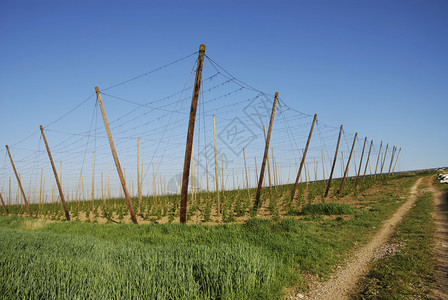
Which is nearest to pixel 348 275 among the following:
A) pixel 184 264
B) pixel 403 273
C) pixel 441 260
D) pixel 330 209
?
pixel 403 273

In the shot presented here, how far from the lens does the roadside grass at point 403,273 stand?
4.64m

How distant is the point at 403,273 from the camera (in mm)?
5391

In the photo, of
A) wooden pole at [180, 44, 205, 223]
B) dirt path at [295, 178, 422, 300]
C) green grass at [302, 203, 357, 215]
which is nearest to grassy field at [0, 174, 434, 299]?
dirt path at [295, 178, 422, 300]

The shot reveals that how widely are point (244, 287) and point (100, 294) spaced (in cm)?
240

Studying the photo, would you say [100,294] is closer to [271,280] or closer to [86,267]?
[86,267]

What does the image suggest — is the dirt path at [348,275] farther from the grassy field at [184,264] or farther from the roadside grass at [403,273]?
the grassy field at [184,264]

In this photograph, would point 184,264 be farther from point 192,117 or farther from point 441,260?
point 192,117

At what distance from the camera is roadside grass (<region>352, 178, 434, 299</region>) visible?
4.64m

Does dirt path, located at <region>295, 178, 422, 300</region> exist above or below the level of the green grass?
below

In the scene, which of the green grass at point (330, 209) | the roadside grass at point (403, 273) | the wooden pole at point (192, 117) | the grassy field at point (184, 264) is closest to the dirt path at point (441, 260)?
the roadside grass at point (403, 273)

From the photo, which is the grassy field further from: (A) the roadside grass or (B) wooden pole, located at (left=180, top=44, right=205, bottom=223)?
(B) wooden pole, located at (left=180, top=44, right=205, bottom=223)

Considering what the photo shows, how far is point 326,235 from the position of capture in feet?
31.5

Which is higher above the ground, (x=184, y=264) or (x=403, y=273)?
(x=184, y=264)

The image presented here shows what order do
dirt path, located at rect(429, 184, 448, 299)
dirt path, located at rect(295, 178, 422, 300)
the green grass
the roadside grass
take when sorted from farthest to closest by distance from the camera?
the green grass → dirt path, located at rect(295, 178, 422, 300) → the roadside grass → dirt path, located at rect(429, 184, 448, 299)
